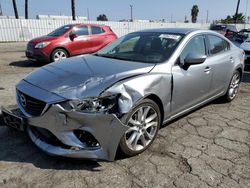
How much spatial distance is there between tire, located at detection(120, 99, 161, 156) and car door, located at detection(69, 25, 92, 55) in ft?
23.1

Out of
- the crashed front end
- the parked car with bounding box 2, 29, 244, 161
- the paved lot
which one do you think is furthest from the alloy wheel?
the crashed front end

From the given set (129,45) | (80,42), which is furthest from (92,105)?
(80,42)

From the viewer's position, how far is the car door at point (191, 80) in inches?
139

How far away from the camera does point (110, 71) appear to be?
309cm

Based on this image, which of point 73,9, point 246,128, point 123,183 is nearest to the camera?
point 123,183

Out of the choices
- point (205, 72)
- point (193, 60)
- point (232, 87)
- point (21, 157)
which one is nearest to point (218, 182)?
point (193, 60)

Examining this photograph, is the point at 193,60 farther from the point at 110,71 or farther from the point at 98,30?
the point at 98,30

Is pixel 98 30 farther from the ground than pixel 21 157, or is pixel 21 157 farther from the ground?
pixel 98 30

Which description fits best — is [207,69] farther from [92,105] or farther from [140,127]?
[92,105]

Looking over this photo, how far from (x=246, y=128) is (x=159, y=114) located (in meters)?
1.67

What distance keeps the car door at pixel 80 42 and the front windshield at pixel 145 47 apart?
5485mm

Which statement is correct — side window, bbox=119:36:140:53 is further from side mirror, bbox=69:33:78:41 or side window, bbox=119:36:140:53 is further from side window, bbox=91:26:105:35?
side window, bbox=91:26:105:35

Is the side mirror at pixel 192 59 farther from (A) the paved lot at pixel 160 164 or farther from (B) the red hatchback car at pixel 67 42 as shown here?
(B) the red hatchback car at pixel 67 42

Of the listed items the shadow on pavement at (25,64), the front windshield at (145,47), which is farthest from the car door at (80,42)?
the front windshield at (145,47)
